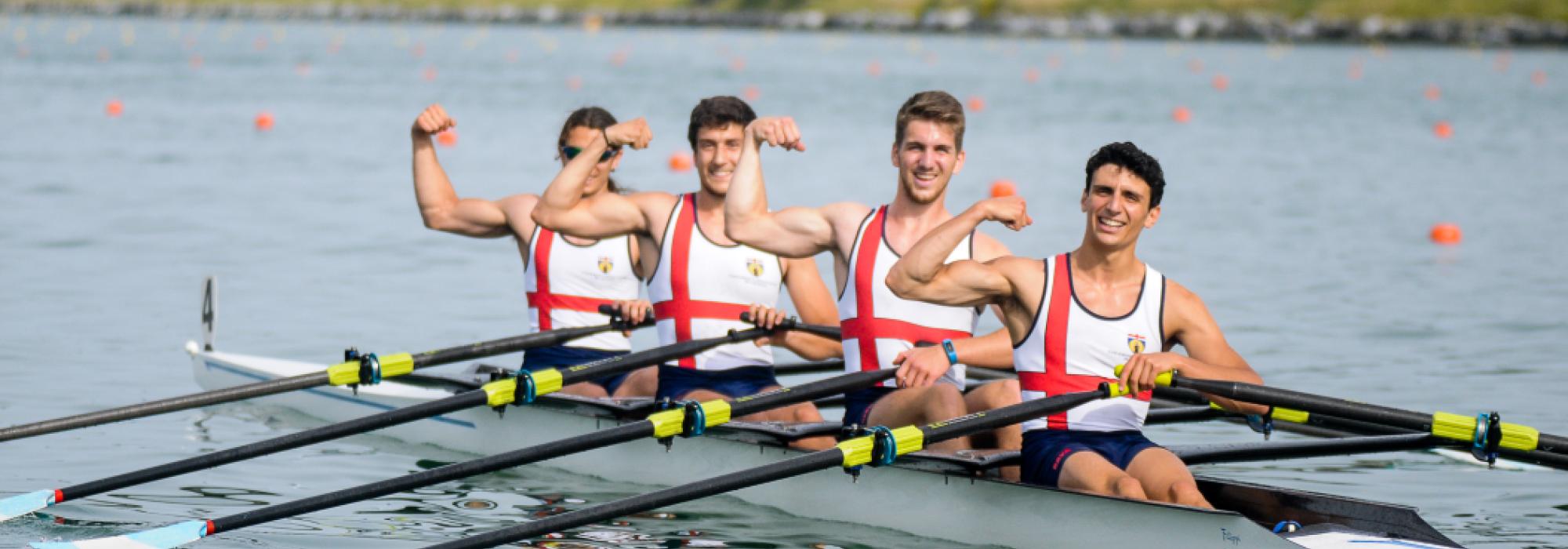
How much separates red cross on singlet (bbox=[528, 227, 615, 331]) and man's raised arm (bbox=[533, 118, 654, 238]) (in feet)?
1.28

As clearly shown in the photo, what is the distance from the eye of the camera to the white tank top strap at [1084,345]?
6.05 m

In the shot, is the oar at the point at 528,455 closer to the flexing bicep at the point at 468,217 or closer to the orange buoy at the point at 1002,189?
the flexing bicep at the point at 468,217

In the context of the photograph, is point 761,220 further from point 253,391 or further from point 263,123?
point 263,123

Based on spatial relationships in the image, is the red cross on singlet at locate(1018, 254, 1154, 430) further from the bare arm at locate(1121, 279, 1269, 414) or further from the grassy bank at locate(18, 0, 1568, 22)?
the grassy bank at locate(18, 0, 1568, 22)

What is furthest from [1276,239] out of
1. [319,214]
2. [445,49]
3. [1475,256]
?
[445,49]

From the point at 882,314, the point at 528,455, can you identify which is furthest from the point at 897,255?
the point at 528,455

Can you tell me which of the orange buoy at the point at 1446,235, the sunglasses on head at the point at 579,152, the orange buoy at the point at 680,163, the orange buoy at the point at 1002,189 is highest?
the orange buoy at the point at 680,163

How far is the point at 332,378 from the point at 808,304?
2004 millimetres

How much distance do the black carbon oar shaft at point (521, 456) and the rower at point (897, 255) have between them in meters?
0.16

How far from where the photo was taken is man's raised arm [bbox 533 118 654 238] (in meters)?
7.59

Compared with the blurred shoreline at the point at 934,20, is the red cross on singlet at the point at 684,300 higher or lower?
lower

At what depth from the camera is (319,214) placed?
17.6 meters

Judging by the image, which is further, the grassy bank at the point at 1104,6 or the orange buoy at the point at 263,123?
the grassy bank at the point at 1104,6

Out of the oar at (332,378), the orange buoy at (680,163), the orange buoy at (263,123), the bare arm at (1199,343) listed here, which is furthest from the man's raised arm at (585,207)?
the orange buoy at (263,123)
